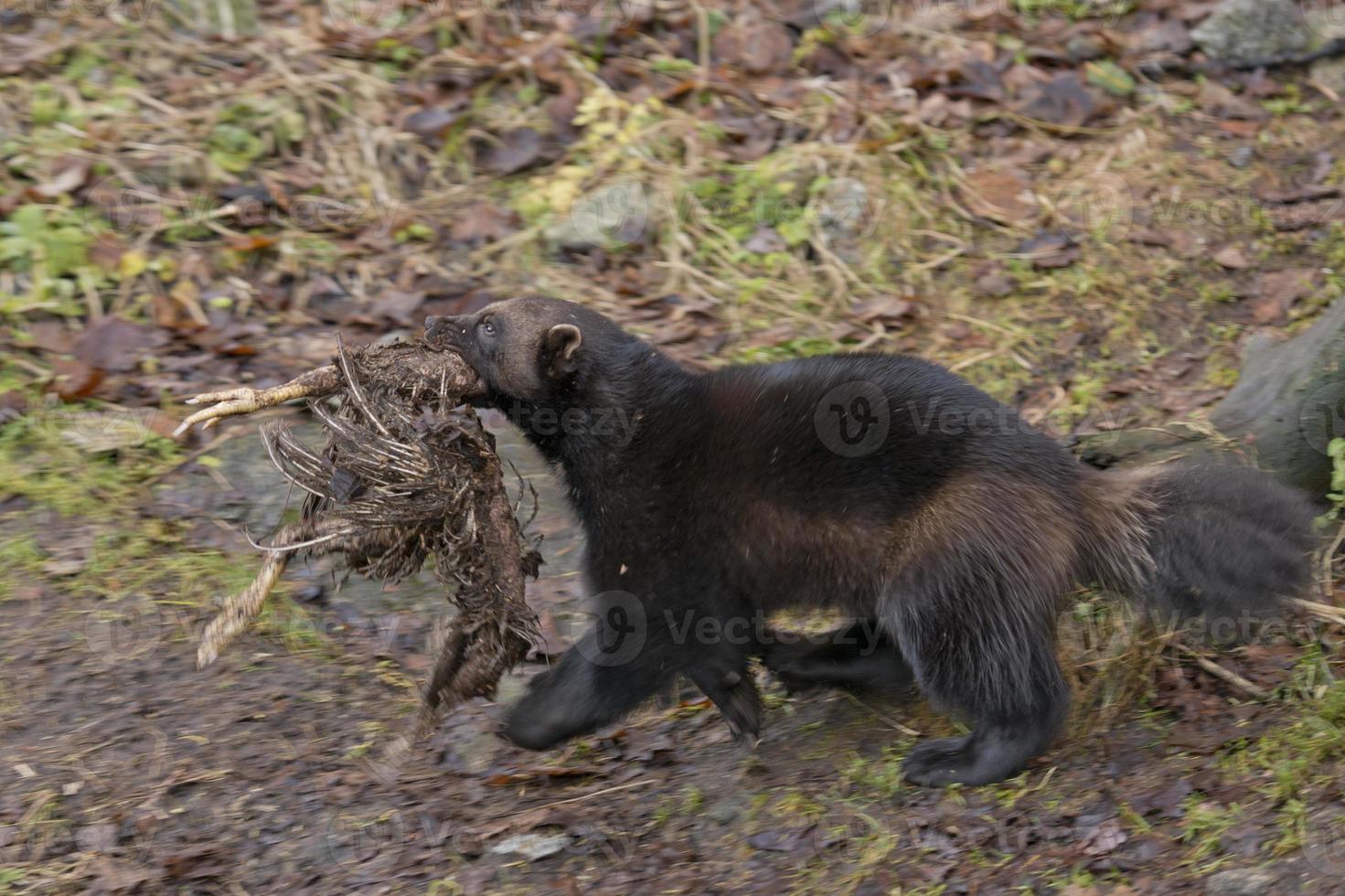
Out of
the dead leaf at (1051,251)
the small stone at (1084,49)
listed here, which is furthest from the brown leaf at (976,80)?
the dead leaf at (1051,251)

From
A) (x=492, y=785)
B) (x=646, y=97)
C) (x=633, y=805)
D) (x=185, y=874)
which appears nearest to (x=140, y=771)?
(x=185, y=874)

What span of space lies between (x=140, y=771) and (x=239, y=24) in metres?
5.45

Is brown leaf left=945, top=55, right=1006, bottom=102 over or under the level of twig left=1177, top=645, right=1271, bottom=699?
over

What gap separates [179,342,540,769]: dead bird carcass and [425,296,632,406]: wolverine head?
36cm

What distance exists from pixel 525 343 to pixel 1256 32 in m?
5.88

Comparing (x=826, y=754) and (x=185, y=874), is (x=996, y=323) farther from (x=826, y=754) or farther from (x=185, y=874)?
(x=185, y=874)

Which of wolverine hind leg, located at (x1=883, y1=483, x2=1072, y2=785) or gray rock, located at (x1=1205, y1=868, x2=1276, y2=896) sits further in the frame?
wolverine hind leg, located at (x1=883, y1=483, x2=1072, y2=785)

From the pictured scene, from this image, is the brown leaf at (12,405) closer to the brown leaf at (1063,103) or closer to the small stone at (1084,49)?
the brown leaf at (1063,103)

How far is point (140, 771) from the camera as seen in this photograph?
4520 mm

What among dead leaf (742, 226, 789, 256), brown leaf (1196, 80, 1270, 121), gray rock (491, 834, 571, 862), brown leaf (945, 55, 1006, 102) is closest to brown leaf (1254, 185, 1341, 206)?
brown leaf (1196, 80, 1270, 121)

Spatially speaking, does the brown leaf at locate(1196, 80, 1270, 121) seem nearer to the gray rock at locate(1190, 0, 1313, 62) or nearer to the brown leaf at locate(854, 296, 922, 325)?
the gray rock at locate(1190, 0, 1313, 62)

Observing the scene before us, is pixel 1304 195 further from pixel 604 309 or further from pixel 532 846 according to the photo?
pixel 532 846

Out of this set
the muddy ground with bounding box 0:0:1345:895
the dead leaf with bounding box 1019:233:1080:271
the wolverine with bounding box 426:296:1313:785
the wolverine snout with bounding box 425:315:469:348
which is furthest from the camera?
the dead leaf with bounding box 1019:233:1080:271

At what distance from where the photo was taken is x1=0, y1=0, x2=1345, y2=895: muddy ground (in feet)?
13.8
